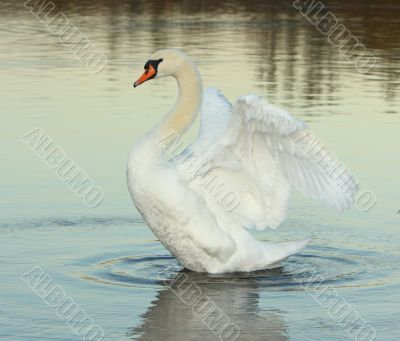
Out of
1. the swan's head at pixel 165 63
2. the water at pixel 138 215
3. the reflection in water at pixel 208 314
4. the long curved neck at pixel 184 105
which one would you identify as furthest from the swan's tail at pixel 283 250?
the swan's head at pixel 165 63

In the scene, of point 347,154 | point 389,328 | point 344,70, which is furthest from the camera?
point 344,70

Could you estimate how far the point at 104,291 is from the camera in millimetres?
8500

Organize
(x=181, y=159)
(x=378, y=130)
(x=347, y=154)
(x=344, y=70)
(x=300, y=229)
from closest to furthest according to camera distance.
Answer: (x=181, y=159) < (x=300, y=229) < (x=347, y=154) < (x=378, y=130) < (x=344, y=70)

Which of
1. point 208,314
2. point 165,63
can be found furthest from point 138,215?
point 208,314

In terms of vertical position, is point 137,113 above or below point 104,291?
above

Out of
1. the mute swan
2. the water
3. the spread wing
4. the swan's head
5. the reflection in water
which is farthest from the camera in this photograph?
the swan's head

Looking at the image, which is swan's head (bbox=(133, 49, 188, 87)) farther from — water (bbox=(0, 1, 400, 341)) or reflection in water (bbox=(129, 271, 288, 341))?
reflection in water (bbox=(129, 271, 288, 341))

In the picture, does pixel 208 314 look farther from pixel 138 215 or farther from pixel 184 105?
pixel 138 215

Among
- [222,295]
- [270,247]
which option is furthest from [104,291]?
[270,247]

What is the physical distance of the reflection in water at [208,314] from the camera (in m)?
7.50

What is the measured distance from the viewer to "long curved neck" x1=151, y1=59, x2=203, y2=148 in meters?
9.20

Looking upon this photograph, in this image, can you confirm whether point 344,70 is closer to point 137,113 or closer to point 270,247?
point 137,113

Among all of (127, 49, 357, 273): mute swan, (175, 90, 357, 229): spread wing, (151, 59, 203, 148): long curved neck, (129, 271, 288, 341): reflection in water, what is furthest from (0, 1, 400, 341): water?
(151, 59, 203, 148): long curved neck

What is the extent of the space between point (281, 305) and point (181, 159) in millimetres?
1392
